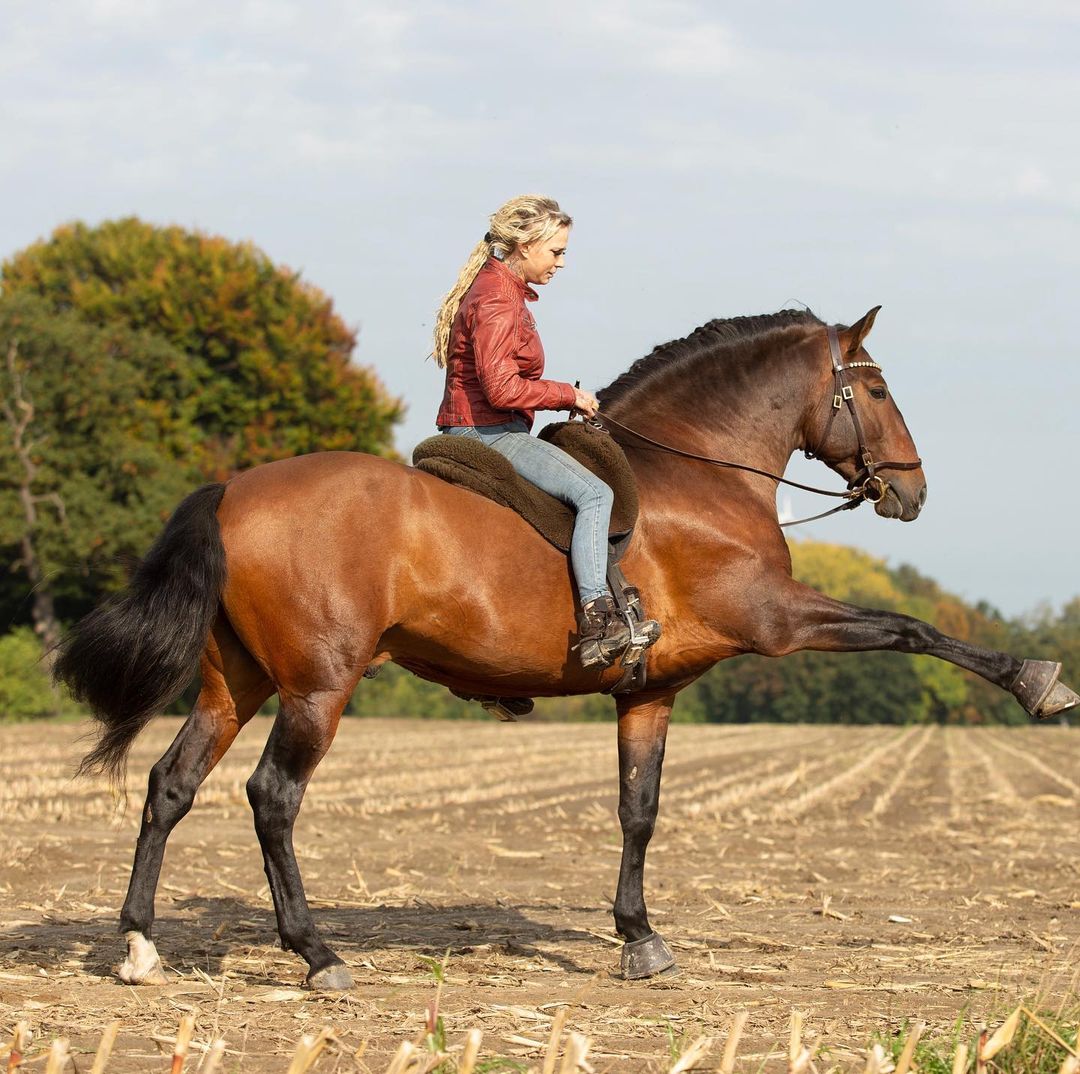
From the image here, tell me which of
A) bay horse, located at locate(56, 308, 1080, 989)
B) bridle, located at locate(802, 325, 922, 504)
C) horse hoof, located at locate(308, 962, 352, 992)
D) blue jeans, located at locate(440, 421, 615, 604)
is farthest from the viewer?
A: bridle, located at locate(802, 325, 922, 504)

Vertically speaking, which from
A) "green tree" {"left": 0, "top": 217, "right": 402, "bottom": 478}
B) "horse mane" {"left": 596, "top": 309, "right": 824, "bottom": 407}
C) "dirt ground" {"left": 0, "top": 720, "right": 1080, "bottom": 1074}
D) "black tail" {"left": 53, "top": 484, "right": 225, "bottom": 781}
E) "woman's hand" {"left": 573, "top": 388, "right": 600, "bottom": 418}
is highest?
"green tree" {"left": 0, "top": 217, "right": 402, "bottom": 478}

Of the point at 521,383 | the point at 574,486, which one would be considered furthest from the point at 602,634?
the point at 521,383

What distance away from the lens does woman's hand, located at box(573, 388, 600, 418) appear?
7387mm

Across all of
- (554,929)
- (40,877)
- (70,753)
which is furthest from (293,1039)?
(70,753)

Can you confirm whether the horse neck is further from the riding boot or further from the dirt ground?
the dirt ground

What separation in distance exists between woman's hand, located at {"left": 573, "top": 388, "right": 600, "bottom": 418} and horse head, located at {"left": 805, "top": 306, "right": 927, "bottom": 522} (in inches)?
57.8

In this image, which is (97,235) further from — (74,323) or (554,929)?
(554,929)

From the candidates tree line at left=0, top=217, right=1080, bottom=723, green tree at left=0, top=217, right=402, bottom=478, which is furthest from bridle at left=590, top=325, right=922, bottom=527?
green tree at left=0, top=217, right=402, bottom=478

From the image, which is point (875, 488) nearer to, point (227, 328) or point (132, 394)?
point (132, 394)

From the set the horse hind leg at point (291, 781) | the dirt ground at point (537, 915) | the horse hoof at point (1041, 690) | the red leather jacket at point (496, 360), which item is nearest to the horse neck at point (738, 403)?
the red leather jacket at point (496, 360)

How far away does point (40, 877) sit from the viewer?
35.6 feet

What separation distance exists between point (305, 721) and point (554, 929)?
293cm

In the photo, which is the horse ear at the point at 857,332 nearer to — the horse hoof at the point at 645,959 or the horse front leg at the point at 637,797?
the horse front leg at the point at 637,797

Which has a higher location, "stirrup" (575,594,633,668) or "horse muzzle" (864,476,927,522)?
"horse muzzle" (864,476,927,522)
